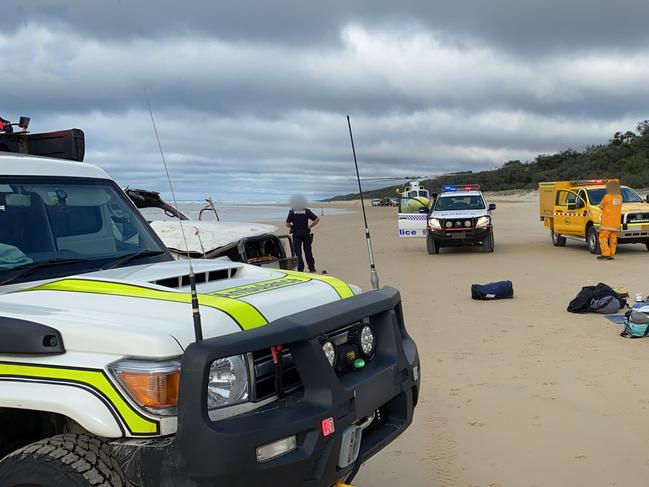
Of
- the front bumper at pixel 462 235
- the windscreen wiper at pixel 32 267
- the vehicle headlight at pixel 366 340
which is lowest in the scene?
the front bumper at pixel 462 235

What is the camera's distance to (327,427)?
255cm

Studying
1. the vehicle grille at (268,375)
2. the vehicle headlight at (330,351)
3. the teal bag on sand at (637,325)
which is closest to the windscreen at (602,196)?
Result: the teal bag on sand at (637,325)

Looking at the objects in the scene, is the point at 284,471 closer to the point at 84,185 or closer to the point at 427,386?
the point at 84,185

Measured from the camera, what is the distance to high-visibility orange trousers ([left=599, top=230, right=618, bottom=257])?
1530cm

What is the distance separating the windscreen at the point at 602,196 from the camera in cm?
1727

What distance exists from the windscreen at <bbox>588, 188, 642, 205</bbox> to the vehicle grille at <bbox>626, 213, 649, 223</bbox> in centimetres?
134

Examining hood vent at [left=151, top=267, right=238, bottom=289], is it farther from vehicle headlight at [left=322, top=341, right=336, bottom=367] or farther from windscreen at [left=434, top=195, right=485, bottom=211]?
windscreen at [left=434, top=195, right=485, bottom=211]

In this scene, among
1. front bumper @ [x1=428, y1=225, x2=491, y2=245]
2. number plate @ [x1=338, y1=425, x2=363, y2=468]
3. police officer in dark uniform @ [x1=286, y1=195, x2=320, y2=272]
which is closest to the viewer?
number plate @ [x1=338, y1=425, x2=363, y2=468]

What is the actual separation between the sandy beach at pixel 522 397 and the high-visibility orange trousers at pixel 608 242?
137 inches

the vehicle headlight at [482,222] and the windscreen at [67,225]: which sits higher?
the windscreen at [67,225]

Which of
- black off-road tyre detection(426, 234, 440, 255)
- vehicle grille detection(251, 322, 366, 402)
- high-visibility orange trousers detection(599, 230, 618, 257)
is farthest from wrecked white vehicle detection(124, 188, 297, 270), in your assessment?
high-visibility orange trousers detection(599, 230, 618, 257)

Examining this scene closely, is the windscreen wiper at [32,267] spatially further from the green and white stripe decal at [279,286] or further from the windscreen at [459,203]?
the windscreen at [459,203]

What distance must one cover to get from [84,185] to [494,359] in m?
4.68

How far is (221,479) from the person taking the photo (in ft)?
7.37
